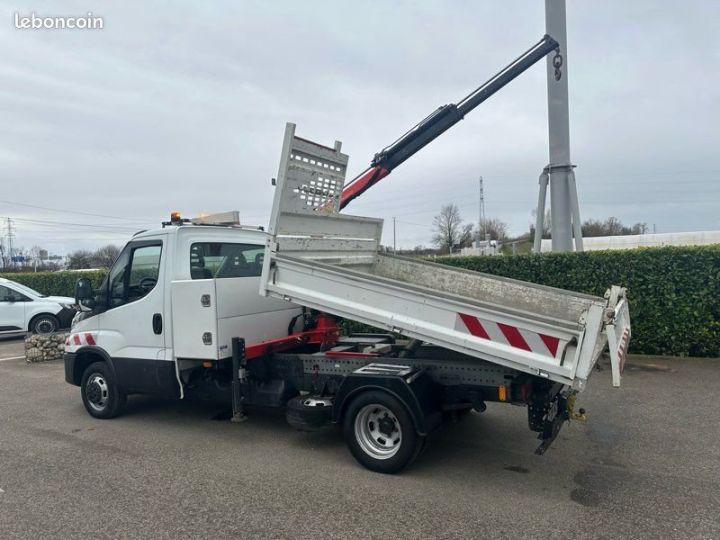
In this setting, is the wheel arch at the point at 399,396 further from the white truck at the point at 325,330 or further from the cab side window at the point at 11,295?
the cab side window at the point at 11,295

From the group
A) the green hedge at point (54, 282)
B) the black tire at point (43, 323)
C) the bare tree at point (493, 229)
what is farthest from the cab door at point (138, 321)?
the bare tree at point (493, 229)

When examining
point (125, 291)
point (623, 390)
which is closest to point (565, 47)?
point (623, 390)

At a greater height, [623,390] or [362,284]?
[362,284]

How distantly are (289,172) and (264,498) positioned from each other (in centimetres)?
297

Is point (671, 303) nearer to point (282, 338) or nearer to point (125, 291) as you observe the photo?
point (282, 338)

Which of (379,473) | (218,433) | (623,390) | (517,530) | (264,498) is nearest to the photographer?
(517,530)

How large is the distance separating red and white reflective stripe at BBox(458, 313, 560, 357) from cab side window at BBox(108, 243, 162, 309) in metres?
3.60

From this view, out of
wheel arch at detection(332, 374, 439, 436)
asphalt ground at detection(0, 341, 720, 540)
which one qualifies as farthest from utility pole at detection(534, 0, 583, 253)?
wheel arch at detection(332, 374, 439, 436)

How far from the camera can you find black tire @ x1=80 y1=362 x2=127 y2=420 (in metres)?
6.28

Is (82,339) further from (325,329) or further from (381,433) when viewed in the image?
(381,433)

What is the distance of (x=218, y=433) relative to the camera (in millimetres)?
5895

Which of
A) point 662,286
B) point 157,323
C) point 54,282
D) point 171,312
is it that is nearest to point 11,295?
point 54,282

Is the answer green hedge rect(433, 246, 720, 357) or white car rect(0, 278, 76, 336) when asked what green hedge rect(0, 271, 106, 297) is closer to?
white car rect(0, 278, 76, 336)

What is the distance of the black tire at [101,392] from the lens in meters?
6.28
